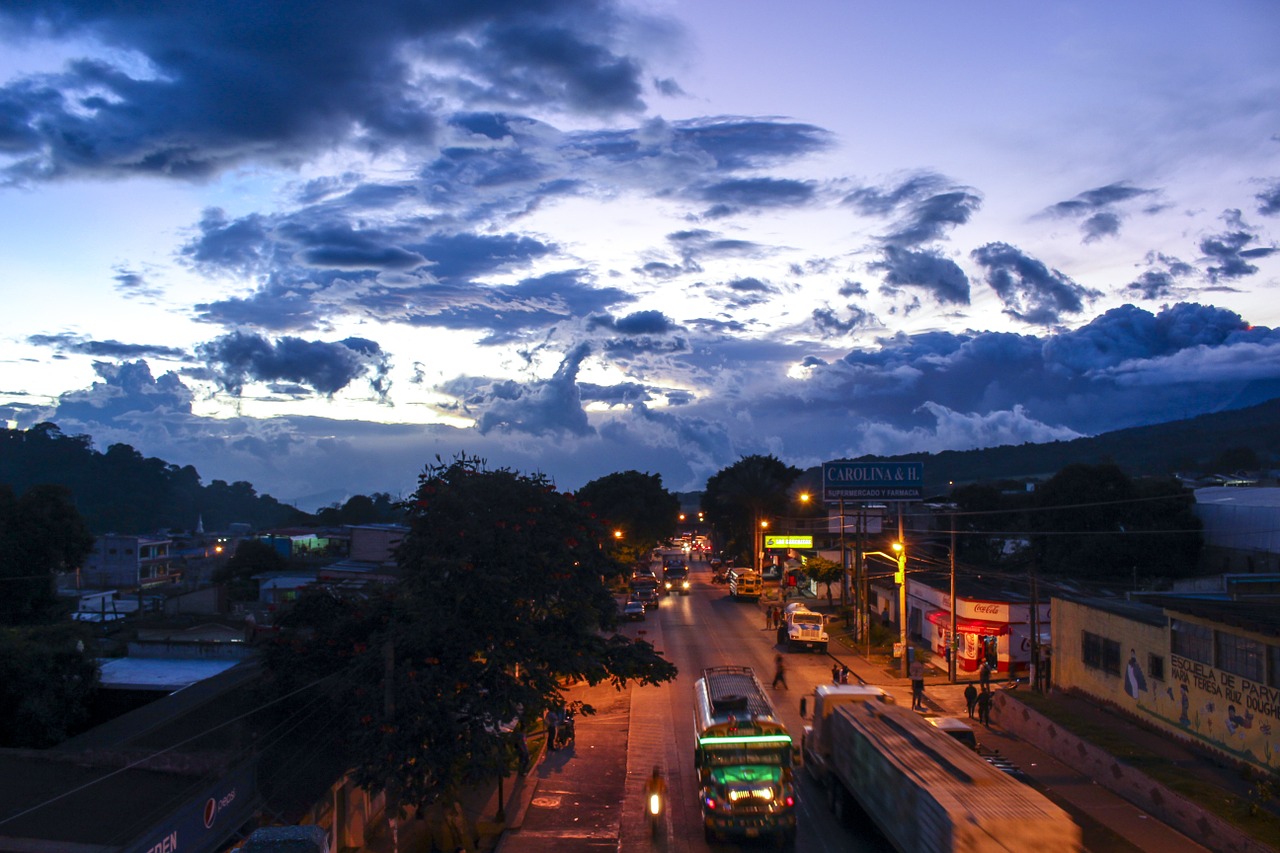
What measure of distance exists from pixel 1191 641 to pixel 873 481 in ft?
99.0

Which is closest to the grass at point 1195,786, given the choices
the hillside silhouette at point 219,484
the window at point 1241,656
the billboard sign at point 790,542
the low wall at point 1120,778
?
the low wall at point 1120,778

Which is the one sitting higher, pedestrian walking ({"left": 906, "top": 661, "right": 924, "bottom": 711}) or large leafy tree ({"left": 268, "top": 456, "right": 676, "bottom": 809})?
large leafy tree ({"left": 268, "top": 456, "right": 676, "bottom": 809})

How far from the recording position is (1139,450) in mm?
150125

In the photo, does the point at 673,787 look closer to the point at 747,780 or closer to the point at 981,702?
the point at 747,780

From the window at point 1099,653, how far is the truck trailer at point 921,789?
1013 cm

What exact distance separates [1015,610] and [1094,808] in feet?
58.7

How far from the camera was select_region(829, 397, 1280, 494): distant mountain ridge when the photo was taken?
134 meters

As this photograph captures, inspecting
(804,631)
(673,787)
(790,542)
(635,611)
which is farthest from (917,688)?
(790,542)

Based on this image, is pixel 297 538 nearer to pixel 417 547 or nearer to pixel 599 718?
pixel 599 718

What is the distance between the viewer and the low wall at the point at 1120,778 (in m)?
16.8

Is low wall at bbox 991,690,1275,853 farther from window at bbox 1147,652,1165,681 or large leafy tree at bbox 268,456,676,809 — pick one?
large leafy tree at bbox 268,456,676,809

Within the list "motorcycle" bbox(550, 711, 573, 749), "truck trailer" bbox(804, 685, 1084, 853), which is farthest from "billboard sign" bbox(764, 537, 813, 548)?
"truck trailer" bbox(804, 685, 1084, 853)

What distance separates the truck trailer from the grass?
5653mm

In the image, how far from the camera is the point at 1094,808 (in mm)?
19828
